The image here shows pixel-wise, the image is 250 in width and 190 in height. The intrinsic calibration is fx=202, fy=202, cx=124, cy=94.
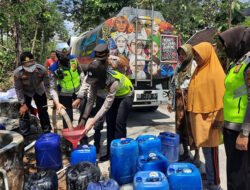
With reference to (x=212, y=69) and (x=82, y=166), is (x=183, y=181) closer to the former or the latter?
(x=82, y=166)

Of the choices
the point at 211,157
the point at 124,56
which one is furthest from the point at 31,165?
the point at 124,56

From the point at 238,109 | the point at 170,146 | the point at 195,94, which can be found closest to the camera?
the point at 238,109

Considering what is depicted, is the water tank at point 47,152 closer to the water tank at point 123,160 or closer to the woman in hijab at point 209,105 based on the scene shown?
the water tank at point 123,160

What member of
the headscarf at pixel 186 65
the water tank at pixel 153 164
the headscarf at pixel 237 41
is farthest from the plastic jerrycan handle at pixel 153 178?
the headscarf at pixel 186 65

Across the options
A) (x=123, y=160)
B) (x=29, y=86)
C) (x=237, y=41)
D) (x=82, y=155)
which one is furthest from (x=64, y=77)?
(x=237, y=41)

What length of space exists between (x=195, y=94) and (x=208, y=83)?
0.21 metres

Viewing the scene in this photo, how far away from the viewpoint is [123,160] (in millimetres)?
2455

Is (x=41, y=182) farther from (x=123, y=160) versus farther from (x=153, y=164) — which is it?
(x=153, y=164)

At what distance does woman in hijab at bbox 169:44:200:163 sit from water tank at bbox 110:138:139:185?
1032mm

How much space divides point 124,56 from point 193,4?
3620cm

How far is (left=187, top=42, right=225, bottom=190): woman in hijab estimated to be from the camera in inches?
93.5

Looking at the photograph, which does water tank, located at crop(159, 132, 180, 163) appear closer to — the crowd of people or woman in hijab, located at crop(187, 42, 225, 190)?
the crowd of people

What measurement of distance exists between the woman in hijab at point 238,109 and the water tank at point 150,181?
2.16 feet

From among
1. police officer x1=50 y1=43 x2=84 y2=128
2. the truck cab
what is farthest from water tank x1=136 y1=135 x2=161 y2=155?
the truck cab
